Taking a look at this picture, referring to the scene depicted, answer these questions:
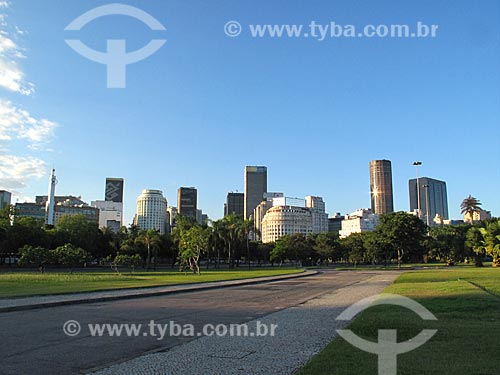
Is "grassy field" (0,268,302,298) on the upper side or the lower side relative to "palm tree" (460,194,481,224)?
lower

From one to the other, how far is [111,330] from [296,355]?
5.72 metres

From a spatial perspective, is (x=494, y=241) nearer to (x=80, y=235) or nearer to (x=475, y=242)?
(x=475, y=242)

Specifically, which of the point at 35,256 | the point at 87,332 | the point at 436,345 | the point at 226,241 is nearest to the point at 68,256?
the point at 35,256

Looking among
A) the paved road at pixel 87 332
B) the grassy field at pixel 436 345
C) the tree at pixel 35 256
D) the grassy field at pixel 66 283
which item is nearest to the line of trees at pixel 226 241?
the tree at pixel 35 256

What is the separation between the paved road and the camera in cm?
852

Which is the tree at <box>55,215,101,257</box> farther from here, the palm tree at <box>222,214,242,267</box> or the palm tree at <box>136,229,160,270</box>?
the palm tree at <box>222,214,242,267</box>

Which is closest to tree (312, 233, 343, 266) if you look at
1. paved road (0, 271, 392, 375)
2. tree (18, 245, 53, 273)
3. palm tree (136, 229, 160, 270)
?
palm tree (136, 229, 160, 270)

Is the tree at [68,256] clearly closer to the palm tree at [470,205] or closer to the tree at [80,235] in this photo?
the tree at [80,235]

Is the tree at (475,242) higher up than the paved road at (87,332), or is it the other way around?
the tree at (475,242)

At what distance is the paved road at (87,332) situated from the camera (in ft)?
27.9

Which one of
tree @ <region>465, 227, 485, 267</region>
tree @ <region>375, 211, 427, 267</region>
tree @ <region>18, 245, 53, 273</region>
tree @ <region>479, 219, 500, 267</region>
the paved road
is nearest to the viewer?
the paved road

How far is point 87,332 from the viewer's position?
39.0 feet

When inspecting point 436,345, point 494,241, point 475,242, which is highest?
point 475,242

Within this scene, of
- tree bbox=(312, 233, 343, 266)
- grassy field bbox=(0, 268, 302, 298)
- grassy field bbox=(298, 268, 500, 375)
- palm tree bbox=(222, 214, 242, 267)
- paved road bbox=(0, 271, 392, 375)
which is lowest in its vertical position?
paved road bbox=(0, 271, 392, 375)
